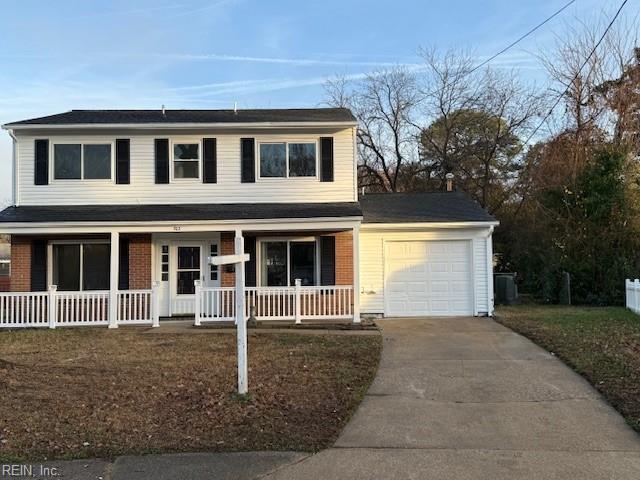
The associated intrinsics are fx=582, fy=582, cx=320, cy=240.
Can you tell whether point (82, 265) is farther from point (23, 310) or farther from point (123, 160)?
point (123, 160)

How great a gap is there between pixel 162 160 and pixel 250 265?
12.1 ft

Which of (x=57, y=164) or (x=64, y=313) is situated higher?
(x=57, y=164)

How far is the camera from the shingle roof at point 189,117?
1570 cm

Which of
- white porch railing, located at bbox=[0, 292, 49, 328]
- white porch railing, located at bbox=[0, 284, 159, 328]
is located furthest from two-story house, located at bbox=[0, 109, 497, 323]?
white porch railing, located at bbox=[0, 292, 49, 328]

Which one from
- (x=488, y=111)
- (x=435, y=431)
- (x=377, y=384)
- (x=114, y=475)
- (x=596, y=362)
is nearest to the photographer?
(x=114, y=475)

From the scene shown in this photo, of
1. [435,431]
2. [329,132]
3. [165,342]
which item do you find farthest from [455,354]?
[329,132]

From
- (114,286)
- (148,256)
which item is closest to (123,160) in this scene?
(148,256)

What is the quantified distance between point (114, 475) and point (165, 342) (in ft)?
22.1

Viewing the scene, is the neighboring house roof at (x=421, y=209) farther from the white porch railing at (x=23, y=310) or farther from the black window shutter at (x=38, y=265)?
the black window shutter at (x=38, y=265)

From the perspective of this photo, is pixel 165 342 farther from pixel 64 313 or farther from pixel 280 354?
pixel 64 313

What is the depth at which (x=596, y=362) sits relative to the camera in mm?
8742

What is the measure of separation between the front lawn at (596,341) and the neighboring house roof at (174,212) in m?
4.98

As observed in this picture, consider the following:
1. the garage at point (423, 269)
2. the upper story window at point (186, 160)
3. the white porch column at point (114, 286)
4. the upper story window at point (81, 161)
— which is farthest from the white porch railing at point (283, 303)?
the upper story window at point (81, 161)

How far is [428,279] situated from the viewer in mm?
15602
